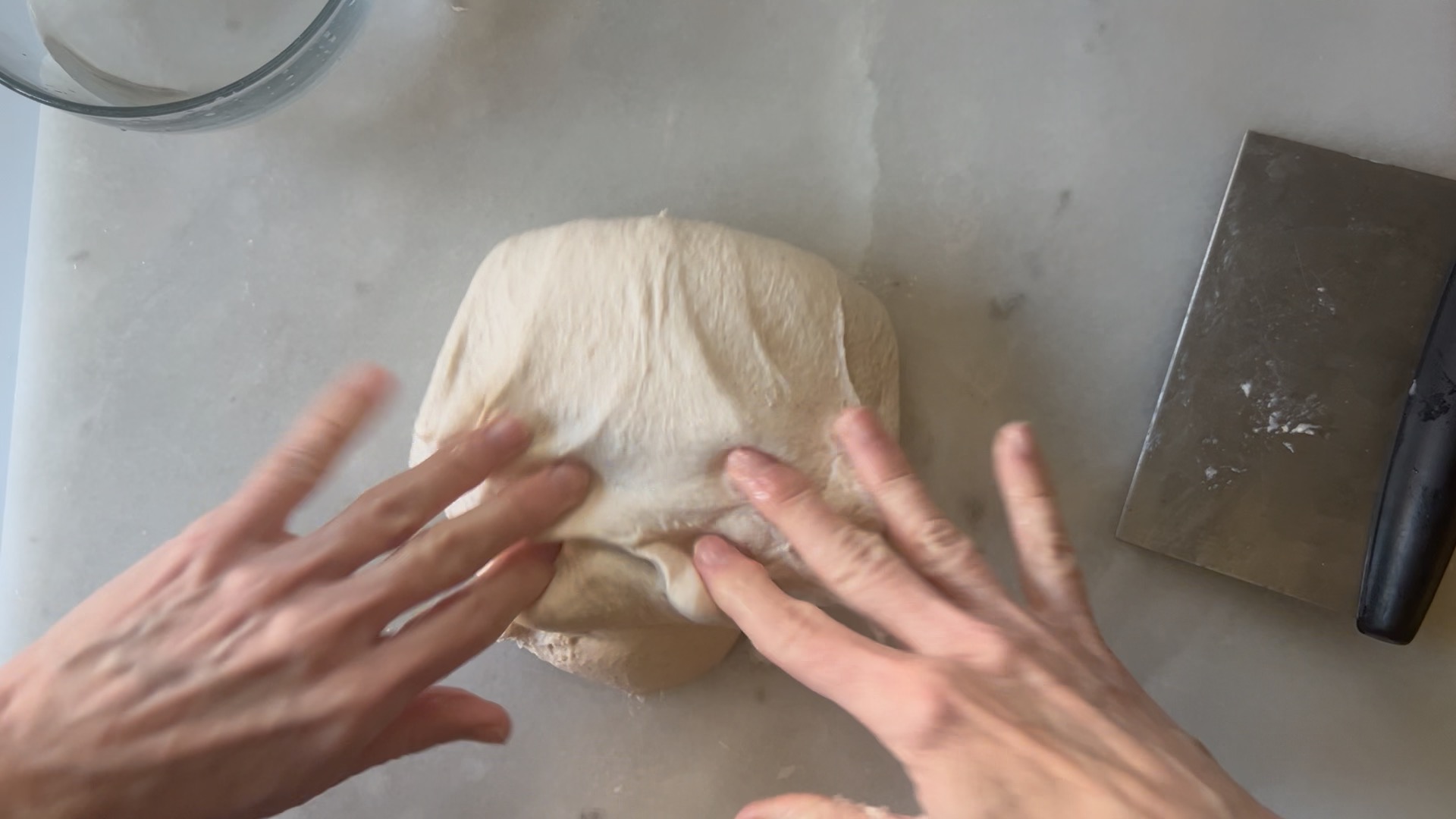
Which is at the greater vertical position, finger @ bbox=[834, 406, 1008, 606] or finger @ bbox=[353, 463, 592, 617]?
finger @ bbox=[834, 406, 1008, 606]

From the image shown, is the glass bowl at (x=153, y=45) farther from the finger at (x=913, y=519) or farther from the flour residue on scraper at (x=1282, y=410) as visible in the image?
the flour residue on scraper at (x=1282, y=410)

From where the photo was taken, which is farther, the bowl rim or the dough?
the bowl rim

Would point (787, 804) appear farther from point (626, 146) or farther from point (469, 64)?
point (469, 64)

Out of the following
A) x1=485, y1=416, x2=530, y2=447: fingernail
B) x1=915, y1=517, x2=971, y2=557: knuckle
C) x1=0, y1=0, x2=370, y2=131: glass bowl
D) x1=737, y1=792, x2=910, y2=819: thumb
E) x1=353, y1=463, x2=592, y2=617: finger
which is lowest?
x1=737, y1=792, x2=910, y2=819: thumb

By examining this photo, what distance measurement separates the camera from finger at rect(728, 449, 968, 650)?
0.71 meters

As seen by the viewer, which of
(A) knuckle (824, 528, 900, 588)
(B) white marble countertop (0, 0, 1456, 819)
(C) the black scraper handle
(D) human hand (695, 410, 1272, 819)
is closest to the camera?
(D) human hand (695, 410, 1272, 819)

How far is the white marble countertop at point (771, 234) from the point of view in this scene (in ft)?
3.43

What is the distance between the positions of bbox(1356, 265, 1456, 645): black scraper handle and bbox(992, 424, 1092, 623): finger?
45 centimetres

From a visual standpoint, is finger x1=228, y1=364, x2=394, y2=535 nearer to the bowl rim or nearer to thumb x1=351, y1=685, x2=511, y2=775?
thumb x1=351, y1=685, x2=511, y2=775

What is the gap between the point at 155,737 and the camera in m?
0.68

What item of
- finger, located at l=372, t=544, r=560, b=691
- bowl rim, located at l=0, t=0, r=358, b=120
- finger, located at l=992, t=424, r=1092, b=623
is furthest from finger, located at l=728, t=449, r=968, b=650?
bowl rim, located at l=0, t=0, r=358, b=120

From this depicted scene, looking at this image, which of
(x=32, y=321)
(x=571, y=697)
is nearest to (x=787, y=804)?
(x=571, y=697)

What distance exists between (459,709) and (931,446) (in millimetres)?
609

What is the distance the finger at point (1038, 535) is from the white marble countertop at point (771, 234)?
0.28 metres
